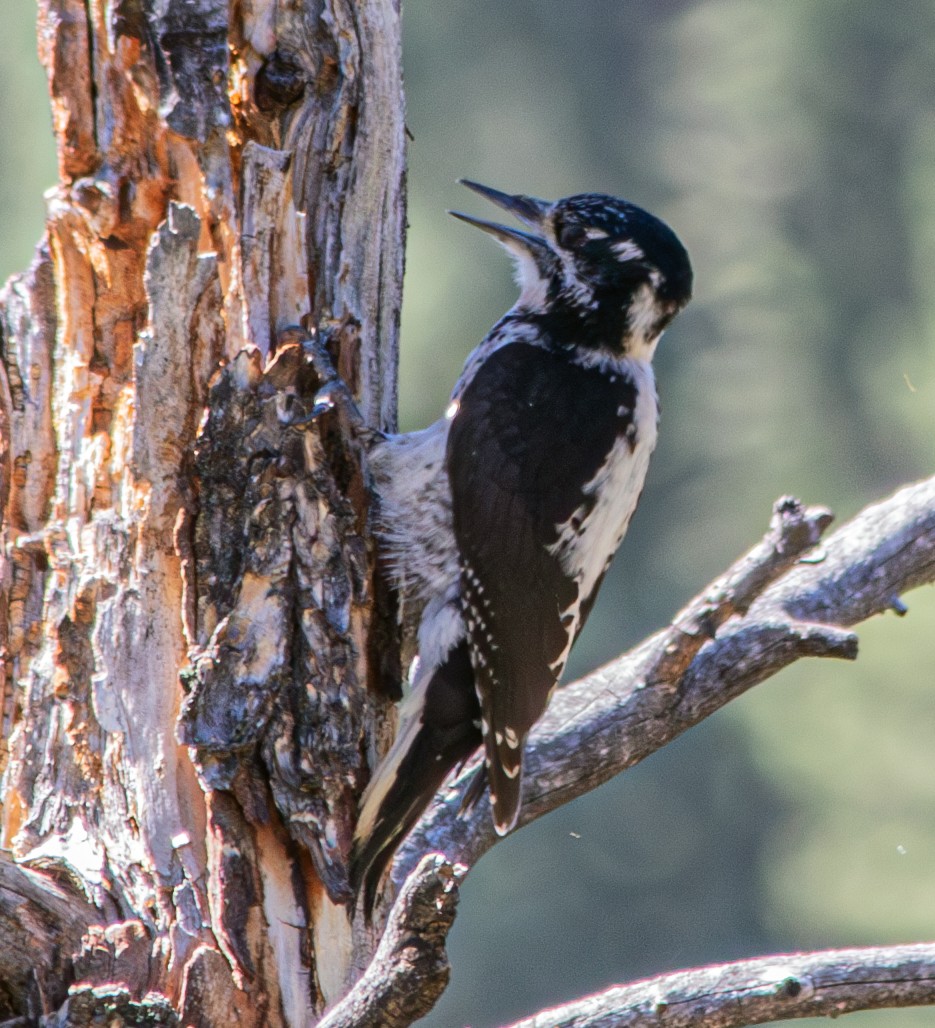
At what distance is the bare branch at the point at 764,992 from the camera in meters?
1.99

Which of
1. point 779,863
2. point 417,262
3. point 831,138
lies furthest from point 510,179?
point 779,863

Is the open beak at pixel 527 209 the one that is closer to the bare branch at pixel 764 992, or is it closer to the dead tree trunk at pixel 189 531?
the dead tree trunk at pixel 189 531

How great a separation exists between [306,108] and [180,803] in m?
1.14

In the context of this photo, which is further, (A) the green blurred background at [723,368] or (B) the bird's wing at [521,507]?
(A) the green blurred background at [723,368]

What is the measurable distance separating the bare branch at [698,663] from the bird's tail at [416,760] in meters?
0.23

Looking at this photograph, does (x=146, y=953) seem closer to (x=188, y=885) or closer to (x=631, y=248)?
(x=188, y=885)

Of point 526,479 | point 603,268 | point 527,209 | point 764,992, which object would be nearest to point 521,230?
point 527,209

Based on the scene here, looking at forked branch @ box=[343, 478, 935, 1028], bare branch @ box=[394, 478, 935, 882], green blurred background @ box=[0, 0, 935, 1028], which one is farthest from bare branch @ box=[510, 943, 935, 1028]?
green blurred background @ box=[0, 0, 935, 1028]

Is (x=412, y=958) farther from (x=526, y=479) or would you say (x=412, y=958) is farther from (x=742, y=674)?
(x=526, y=479)

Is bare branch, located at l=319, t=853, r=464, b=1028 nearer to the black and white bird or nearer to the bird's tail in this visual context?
the bird's tail

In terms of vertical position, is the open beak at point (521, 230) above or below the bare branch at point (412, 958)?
above

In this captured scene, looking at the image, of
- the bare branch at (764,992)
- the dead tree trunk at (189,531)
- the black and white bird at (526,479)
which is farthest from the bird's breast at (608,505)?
the bare branch at (764,992)

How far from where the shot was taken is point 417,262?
8.13m

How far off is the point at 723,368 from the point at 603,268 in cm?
553
